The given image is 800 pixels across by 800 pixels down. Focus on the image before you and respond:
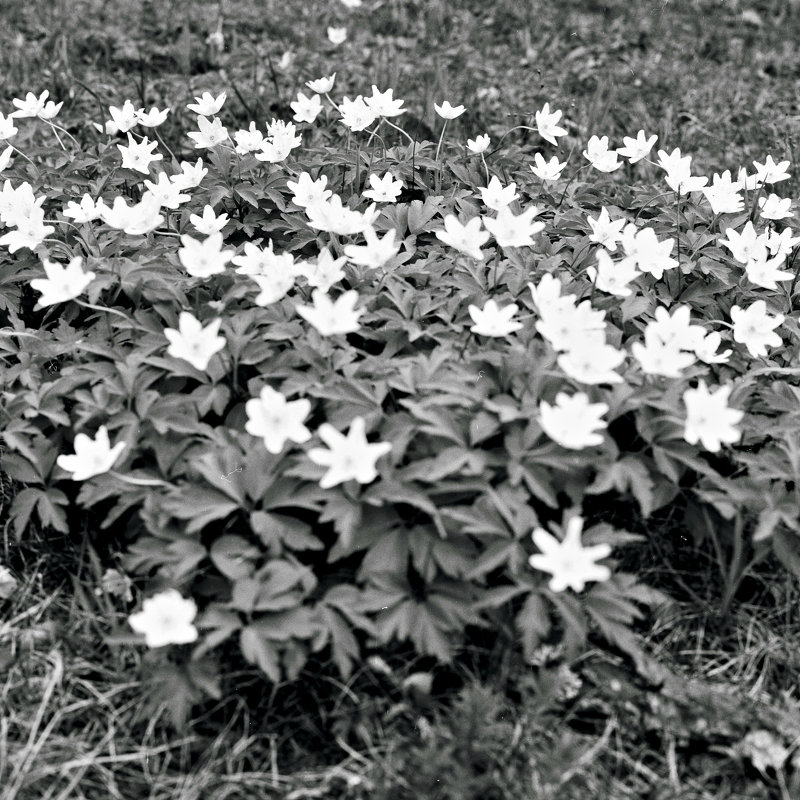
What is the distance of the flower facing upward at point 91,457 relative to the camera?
2.37m

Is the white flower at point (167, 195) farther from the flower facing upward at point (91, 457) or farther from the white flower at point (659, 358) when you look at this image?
the white flower at point (659, 358)

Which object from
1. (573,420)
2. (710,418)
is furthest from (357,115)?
(710,418)

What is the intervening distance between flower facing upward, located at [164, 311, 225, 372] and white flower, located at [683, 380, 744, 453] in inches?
51.2

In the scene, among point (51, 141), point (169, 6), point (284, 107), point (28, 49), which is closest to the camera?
point (51, 141)

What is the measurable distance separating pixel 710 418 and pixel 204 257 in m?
1.59

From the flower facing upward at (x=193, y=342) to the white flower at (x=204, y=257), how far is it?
292mm

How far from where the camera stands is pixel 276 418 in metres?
2.32

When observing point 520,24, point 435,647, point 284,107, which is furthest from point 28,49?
point 435,647

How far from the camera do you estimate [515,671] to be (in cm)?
235

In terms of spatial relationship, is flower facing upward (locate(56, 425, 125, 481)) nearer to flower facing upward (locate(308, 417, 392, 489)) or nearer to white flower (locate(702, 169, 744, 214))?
flower facing upward (locate(308, 417, 392, 489))

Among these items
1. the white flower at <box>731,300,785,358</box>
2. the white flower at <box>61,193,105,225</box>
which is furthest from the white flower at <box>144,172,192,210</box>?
the white flower at <box>731,300,785,358</box>

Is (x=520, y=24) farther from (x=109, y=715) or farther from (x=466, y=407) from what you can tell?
(x=109, y=715)

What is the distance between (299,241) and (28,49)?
3439mm

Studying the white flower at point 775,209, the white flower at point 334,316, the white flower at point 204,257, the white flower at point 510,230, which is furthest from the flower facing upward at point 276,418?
the white flower at point 775,209
